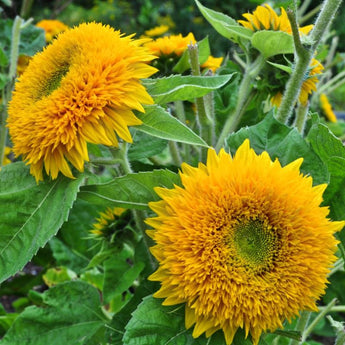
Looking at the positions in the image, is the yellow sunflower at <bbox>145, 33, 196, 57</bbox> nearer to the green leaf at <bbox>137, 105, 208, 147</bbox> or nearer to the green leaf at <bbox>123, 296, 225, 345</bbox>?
the green leaf at <bbox>137, 105, 208, 147</bbox>

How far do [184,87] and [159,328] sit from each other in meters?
0.25

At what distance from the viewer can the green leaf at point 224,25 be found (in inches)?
26.2

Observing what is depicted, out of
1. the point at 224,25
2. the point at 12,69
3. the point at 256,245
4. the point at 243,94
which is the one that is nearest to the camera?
the point at 256,245

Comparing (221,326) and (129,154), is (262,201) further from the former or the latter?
(129,154)

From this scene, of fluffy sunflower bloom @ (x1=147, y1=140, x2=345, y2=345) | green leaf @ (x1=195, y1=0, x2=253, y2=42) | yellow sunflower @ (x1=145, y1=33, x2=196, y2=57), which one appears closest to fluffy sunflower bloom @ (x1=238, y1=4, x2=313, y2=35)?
green leaf @ (x1=195, y1=0, x2=253, y2=42)

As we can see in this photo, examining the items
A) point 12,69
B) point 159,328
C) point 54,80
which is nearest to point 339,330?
point 159,328

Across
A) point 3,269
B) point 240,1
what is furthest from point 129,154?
point 240,1

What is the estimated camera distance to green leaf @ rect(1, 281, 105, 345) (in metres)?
0.81

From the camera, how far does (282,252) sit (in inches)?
21.1

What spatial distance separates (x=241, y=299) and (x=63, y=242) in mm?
657

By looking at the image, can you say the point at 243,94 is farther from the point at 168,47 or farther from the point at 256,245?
the point at 256,245

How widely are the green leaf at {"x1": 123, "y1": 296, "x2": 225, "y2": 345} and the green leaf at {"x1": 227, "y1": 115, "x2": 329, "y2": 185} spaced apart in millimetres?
201

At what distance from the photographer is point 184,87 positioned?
564 mm

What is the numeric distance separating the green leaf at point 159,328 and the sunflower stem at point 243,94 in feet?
0.90
